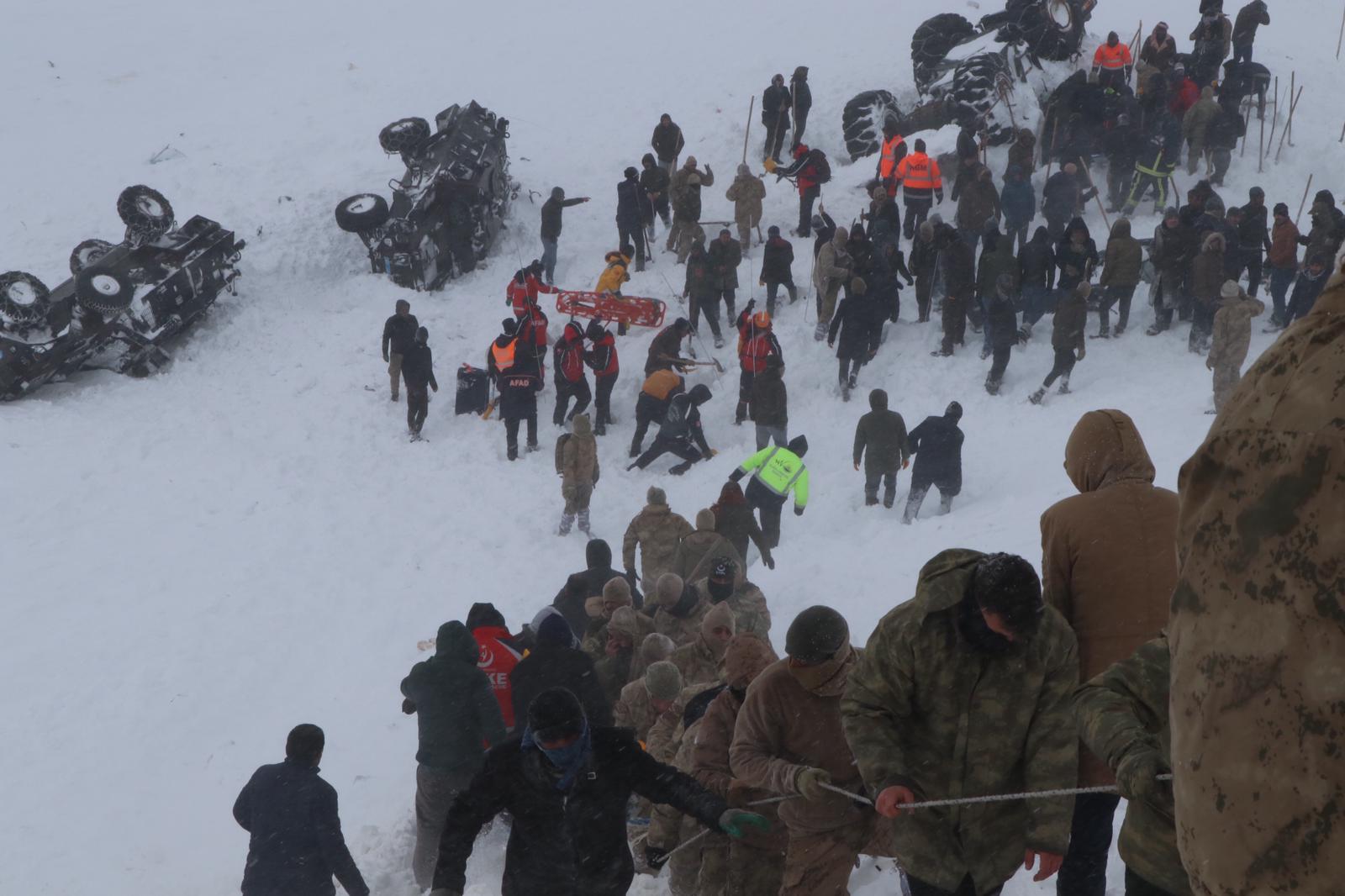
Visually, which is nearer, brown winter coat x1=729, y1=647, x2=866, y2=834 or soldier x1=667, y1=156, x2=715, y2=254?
brown winter coat x1=729, y1=647, x2=866, y2=834

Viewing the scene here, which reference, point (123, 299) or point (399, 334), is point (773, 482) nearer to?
point (399, 334)

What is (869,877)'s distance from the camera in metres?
5.08

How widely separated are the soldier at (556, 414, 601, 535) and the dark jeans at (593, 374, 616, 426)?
6.63 feet

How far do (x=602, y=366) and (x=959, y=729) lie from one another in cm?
1091

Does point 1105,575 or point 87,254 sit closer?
point 1105,575

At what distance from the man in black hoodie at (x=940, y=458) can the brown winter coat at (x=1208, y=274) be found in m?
3.95

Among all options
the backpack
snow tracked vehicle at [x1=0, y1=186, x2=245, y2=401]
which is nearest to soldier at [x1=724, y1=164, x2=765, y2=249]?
the backpack

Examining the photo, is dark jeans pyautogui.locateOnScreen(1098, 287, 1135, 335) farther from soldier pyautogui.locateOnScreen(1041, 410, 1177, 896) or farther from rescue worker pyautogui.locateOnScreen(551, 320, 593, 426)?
soldier pyautogui.locateOnScreen(1041, 410, 1177, 896)

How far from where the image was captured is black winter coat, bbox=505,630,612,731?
586 centimetres

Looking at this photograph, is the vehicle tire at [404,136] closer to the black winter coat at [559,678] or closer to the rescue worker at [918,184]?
the rescue worker at [918,184]

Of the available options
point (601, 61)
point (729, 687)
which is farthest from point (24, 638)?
point (601, 61)

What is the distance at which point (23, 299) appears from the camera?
547 inches

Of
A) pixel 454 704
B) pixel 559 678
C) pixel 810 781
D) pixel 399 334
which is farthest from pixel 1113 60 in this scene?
pixel 810 781

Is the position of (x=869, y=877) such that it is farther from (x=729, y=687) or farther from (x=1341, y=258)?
(x=1341, y=258)
